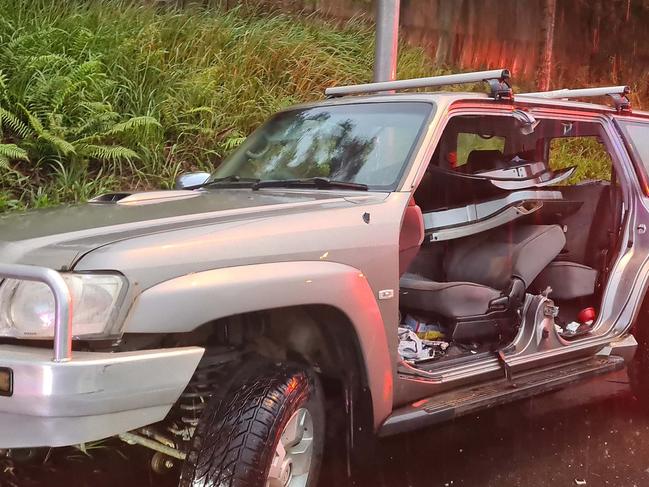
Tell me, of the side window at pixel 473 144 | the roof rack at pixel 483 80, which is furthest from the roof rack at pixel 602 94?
the roof rack at pixel 483 80

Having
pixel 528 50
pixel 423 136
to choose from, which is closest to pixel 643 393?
pixel 423 136

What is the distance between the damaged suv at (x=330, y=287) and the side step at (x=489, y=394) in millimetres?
12

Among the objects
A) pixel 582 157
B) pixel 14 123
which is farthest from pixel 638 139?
pixel 582 157

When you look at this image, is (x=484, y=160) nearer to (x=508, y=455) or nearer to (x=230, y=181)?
(x=230, y=181)

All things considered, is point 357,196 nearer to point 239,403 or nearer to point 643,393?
point 239,403

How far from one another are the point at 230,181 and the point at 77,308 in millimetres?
1799

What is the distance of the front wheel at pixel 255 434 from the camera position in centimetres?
251

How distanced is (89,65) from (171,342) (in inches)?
184

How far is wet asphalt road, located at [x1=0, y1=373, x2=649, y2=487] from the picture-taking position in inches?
140

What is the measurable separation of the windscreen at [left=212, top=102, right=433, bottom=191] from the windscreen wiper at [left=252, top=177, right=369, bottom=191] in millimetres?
43

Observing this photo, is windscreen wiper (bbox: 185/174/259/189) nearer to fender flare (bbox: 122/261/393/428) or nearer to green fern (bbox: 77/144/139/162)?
fender flare (bbox: 122/261/393/428)

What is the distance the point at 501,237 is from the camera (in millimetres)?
4477

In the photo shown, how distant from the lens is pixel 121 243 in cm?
238

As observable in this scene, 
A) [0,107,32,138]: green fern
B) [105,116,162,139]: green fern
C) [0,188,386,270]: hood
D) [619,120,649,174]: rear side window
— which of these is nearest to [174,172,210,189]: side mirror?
[0,188,386,270]: hood
